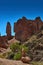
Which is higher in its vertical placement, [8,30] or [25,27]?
[8,30]

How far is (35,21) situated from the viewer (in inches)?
5266

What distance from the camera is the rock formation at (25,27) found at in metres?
127

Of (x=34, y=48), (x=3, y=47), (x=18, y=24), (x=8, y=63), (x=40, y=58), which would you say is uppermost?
(x=18, y=24)

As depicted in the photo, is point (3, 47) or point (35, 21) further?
point (35, 21)

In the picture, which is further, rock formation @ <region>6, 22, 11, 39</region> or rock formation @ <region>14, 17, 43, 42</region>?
rock formation @ <region>6, 22, 11, 39</region>

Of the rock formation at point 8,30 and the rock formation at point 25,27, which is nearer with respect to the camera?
the rock formation at point 25,27

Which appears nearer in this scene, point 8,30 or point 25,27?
point 25,27

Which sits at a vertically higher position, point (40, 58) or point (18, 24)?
point (18, 24)

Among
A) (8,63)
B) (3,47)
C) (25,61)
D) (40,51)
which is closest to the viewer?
(8,63)

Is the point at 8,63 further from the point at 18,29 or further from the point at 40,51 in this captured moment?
the point at 18,29

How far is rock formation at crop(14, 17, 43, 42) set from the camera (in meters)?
127

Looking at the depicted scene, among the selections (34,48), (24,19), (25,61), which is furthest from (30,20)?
(25,61)

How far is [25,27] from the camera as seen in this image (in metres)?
130

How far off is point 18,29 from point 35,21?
12.7m
